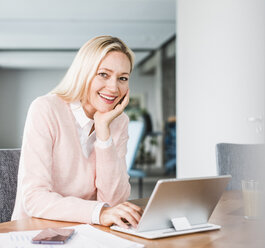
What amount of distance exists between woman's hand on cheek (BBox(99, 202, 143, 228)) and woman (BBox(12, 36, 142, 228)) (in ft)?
0.82

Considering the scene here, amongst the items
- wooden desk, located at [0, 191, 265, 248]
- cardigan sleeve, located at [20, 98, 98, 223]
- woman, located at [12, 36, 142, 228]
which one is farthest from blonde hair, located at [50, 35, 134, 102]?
wooden desk, located at [0, 191, 265, 248]

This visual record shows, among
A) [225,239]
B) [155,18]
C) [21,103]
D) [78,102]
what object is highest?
[155,18]

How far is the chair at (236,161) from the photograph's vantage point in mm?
1755

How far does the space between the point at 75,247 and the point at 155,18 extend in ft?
17.1

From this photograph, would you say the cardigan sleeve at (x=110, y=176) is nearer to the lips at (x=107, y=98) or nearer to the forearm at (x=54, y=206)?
the lips at (x=107, y=98)

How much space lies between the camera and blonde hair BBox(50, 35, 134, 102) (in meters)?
1.24

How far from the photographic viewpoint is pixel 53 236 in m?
0.74

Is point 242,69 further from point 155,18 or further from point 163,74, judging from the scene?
point 163,74

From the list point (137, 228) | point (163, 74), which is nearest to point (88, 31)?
point (163, 74)

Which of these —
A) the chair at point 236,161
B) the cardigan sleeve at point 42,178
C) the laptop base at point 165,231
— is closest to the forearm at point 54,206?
the cardigan sleeve at point 42,178

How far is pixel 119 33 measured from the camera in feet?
22.1

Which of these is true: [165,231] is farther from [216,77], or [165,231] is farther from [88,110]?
[216,77]

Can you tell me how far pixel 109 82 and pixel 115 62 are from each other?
7 centimetres

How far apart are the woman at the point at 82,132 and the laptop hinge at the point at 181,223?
14.1 inches
